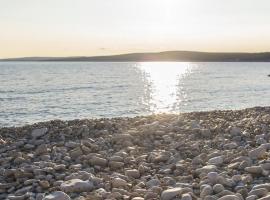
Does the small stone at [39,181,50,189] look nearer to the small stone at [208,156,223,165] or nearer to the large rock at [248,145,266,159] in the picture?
the small stone at [208,156,223,165]

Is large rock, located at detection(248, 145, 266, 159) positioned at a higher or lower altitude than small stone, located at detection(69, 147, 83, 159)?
higher

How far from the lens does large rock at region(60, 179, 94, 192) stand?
23.6ft

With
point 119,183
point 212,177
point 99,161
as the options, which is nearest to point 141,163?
point 99,161

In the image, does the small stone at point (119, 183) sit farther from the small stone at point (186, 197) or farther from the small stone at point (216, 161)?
the small stone at point (216, 161)

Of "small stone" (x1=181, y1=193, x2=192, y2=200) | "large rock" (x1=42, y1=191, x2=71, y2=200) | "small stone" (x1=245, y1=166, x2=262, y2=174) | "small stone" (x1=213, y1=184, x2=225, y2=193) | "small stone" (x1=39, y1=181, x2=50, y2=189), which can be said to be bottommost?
"small stone" (x1=39, y1=181, x2=50, y2=189)

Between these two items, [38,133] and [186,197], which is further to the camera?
[38,133]

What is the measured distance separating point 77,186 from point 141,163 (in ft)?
6.31

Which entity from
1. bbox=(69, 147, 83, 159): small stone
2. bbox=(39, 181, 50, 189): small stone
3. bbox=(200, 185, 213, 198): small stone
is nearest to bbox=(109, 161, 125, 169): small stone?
bbox=(69, 147, 83, 159): small stone

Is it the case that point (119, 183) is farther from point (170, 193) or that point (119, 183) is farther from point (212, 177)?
point (212, 177)

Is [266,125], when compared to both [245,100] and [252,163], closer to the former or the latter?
[252,163]

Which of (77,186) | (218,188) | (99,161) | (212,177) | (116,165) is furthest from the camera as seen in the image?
(99,161)

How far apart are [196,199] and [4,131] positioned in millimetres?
8892

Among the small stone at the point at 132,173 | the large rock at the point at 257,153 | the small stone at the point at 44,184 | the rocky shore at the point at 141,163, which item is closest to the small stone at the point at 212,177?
the rocky shore at the point at 141,163

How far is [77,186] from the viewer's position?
7219 mm
